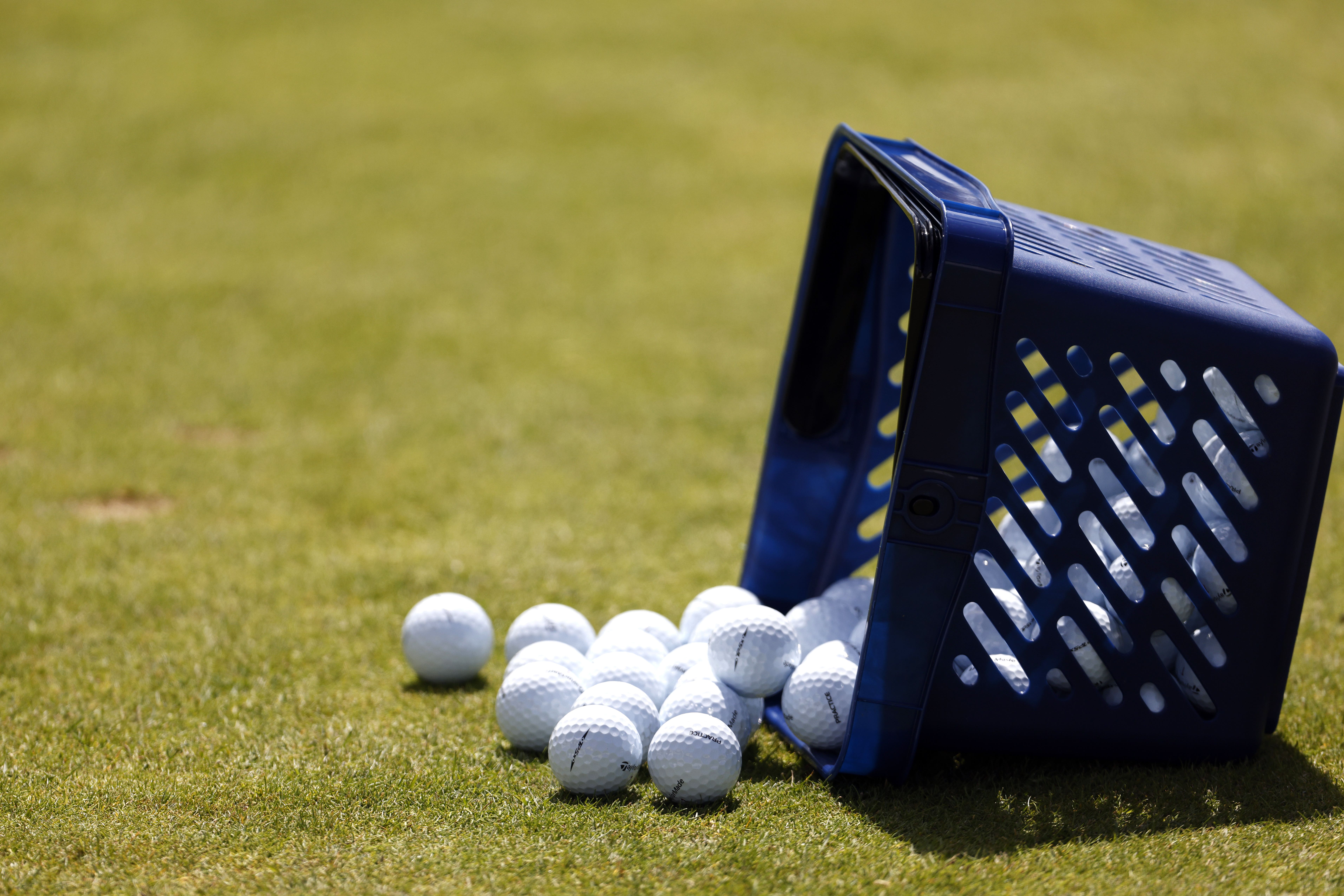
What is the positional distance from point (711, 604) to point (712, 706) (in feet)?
2.22

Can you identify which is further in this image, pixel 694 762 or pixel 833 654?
pixel 833 654

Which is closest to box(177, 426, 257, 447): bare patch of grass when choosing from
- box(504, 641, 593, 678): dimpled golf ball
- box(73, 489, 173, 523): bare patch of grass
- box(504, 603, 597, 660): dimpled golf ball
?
box(73, 489, 173, 523): bare patch of grass

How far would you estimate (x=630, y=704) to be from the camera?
3.52m

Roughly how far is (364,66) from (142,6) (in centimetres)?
378

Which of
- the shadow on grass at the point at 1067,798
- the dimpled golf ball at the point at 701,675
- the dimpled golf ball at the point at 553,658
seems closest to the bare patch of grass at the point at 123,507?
the dimpled golf ball at the point at 553,658

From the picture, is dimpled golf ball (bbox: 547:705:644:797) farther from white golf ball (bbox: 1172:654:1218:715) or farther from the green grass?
white golf ball (bbox: 1172:654:1218:715)

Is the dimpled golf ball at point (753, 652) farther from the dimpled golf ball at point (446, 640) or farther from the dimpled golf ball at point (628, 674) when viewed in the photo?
the dimpled golf ball at point (446, 640)

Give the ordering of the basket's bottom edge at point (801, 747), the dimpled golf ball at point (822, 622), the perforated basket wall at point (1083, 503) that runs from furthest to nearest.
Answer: the dimpled golf ball at point (822, 622), the basket's bottom edge at point (801, 747), the perforated basket wall at point (1083, 503)

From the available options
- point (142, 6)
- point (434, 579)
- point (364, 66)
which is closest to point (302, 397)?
point (434, 579)

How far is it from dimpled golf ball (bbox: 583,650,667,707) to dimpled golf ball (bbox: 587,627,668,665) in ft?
0.20

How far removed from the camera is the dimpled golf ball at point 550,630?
13.6ft

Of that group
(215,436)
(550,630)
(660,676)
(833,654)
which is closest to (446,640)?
(550,630)

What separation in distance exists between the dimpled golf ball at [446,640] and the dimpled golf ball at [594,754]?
907 mm

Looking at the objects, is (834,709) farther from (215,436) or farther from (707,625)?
(215,436)
